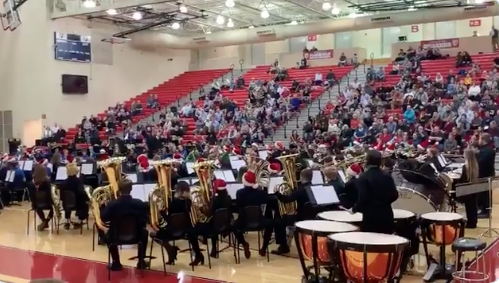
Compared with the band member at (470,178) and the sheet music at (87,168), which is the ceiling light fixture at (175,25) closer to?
the sheet music at (87,168)

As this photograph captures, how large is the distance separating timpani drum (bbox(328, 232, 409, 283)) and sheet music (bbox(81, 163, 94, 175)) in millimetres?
7469

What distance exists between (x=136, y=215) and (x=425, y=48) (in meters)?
19.4

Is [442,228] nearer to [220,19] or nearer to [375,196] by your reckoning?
[375,196]

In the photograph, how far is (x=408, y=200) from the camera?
26.0 ft

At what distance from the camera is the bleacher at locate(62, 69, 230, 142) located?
90.0 ft

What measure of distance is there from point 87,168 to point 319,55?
19.2 metres

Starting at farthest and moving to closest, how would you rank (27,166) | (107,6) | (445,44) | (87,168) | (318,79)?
(445,44)
(318,79)
(107,6)
(27,166)
(87,168)

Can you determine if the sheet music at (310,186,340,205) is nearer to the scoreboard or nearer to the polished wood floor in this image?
the polished wood floor

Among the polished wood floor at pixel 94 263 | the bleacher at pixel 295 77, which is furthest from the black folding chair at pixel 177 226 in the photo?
the bleacher at pixel 295 77

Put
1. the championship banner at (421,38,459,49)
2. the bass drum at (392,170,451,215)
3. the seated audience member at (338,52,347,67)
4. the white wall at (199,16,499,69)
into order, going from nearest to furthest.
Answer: the bass drum at (392,170,451,215), the championship banner at (421,38,459,49), the seated audience member at (338,52,347,67), the white wall at (199,16,499,69)

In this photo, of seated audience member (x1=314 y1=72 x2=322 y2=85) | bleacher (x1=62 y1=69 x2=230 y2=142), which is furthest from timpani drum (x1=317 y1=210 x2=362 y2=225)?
bleacher (x1=62 y1=69 x2=230 y2=142)

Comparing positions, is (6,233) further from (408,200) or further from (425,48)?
(425,48)

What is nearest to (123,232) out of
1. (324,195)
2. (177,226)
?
(177,226)

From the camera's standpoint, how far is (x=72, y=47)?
81.5 feet
